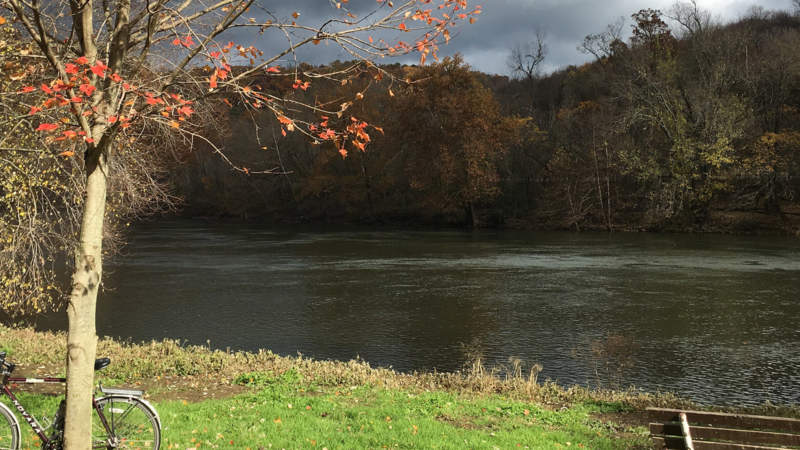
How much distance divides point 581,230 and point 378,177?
23.3m

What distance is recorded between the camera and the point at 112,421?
5.89 m

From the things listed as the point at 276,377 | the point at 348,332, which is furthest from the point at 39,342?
the point at 348,332

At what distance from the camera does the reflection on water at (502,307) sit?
13297mm

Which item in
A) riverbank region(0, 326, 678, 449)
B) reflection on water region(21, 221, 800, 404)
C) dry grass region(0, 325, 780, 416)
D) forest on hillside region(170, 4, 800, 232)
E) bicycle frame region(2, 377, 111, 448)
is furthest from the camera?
forest on hillside region(170, 4, 800, 232)

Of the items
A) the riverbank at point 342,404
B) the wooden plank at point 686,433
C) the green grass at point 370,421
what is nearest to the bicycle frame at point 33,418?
the green grass at point 370,421

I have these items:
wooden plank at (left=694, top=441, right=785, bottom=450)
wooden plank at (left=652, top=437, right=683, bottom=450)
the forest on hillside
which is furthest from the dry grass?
the forest on hillside

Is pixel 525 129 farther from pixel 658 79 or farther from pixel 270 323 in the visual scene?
pixel 270 323

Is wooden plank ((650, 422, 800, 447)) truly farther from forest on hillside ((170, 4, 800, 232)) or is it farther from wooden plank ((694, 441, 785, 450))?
forest on hillside ((170, 4, 800, 232))

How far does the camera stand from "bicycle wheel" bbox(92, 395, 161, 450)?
19.1 feet

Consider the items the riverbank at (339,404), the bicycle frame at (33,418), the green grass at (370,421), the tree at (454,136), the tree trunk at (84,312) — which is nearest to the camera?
the tree trunk at (84,312)

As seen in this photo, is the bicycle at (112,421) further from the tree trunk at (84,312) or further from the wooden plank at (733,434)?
the wooden plank at (733,434)

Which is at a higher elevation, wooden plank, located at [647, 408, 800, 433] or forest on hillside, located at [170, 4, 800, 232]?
forest on hillside, located at [170, 4, 800, 232]

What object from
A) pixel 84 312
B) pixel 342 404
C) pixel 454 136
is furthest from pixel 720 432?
pixel 454 136

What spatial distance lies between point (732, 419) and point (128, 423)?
19.0 ft
